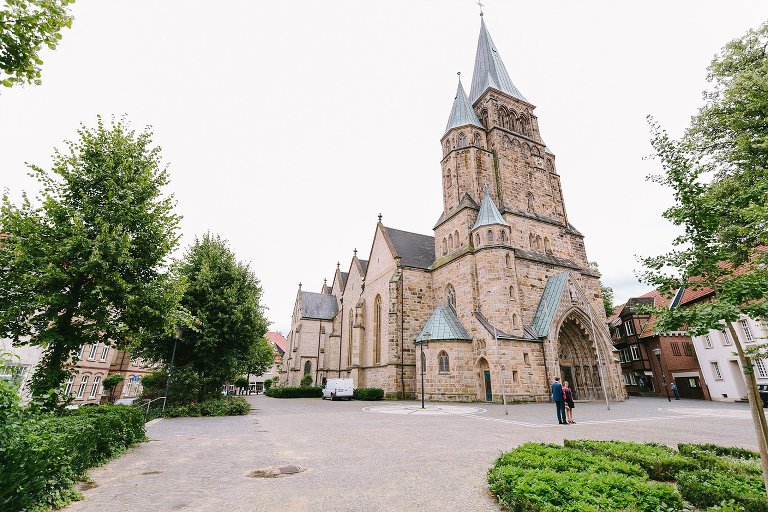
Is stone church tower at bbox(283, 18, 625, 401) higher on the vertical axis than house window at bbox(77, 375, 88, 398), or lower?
higher

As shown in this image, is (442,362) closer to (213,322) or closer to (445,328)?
(445,328)

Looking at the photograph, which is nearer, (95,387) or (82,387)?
(82,387)

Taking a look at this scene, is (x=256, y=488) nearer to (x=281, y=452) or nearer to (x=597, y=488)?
(x=281, y=452)

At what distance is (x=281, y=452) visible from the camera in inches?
348

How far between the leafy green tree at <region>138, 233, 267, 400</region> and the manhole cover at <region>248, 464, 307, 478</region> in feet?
41.0

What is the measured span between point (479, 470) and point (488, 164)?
29.6m

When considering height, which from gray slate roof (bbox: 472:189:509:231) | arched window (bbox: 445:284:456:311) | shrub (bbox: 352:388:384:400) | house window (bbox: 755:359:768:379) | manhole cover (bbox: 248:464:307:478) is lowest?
manhole cover (bbox: 248:464:307:478)

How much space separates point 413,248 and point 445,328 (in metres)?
11.8

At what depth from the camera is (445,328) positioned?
2575 centimetres

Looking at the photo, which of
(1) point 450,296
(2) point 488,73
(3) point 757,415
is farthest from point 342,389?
(2) point 488,73

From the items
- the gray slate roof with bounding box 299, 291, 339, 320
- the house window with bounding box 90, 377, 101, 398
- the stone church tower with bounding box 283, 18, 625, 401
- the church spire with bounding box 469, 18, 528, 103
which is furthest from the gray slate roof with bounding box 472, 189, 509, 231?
the house window with bounding box 90, 377, 101, 398

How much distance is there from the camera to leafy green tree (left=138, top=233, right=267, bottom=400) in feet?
60.1

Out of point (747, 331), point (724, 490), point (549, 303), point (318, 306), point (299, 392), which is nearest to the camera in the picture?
point (724, 490)

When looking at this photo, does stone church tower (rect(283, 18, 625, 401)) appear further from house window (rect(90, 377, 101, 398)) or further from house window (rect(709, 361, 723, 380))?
house window (rect(90, 377, 101, 398))
